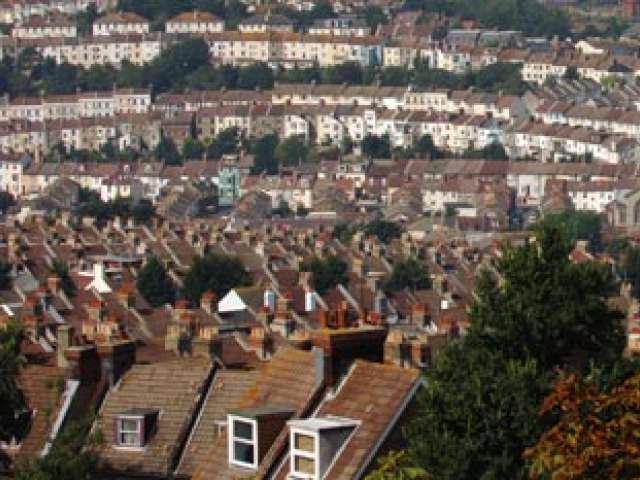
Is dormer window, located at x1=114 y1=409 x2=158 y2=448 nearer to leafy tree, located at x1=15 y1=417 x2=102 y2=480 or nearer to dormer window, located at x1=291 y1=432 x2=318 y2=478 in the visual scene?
leafy tree, located at x1=15 y1=417 x2=102 y2=480

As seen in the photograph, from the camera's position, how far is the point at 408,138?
135m

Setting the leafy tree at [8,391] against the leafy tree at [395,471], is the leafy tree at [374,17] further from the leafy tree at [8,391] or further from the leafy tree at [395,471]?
the leafy tree at [395,471]

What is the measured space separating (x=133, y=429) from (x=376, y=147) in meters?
113

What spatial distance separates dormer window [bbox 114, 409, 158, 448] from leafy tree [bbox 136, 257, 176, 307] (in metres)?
30.3

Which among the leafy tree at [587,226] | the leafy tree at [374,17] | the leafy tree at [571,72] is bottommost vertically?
the leafy tree at [374,17]

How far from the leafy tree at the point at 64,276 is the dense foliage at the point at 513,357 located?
85.7 feet

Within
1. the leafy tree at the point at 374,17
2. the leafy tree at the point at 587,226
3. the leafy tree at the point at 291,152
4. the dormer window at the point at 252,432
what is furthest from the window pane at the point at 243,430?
the leafy tree at the point at 374,17

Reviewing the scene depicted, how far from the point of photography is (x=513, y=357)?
1556cm

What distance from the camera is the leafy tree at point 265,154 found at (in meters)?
127

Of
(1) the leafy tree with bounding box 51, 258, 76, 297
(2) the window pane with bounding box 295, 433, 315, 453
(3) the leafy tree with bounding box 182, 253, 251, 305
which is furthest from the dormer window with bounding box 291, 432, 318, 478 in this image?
(3) the leafy tree with bounding box 182, 253, 251, 305

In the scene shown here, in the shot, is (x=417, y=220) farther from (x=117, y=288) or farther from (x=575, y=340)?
(x=575, y=340)

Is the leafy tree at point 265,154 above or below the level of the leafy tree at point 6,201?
below

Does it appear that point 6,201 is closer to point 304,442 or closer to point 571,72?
point 571,72

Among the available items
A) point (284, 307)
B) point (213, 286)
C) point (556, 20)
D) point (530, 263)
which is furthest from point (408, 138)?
point (530, 263)
